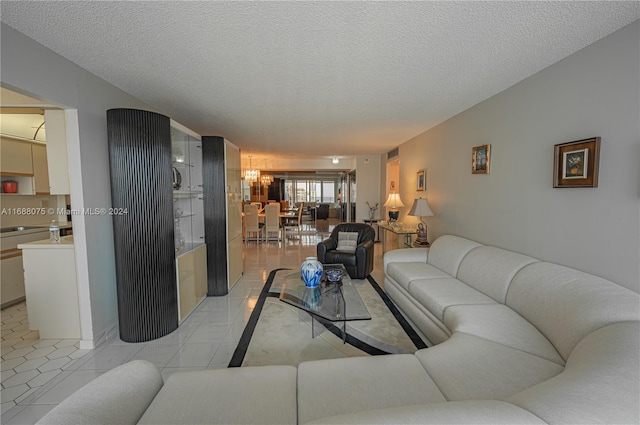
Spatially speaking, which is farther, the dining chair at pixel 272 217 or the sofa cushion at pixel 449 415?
the dining chair at pixel 272 217

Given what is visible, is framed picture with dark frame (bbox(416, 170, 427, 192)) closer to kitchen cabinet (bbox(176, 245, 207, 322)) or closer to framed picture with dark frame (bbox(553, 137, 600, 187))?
framed picture with dark frame (bbox(553, 137, 600, 187))

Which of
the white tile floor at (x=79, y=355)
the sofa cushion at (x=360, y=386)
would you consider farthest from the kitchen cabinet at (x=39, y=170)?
the sofa cushion at (x=360, y=386)

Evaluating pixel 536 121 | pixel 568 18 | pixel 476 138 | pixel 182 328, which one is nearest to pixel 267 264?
pixel 182 328

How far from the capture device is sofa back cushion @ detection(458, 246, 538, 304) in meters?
2.34

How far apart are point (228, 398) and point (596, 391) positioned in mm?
1406

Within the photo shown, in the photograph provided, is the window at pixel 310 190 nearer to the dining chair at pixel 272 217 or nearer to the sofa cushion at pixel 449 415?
the dining chair at pixel 272 217

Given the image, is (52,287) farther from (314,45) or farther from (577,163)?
(577,163)

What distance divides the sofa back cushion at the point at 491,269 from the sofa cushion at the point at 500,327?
20cm

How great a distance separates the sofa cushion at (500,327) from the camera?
1.67 metres

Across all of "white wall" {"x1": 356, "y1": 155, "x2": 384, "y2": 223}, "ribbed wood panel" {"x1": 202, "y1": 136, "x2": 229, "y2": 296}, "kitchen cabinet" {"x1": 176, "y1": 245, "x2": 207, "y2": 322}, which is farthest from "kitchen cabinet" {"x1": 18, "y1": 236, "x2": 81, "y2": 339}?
"white wall" {"x1": 356, "y1": 155, "x2": 384, "y2": 223}

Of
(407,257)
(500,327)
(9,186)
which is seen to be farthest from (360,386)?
(9,186)

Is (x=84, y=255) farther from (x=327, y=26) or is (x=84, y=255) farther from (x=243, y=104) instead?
(x=327, y=26)

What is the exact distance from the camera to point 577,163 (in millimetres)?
2055

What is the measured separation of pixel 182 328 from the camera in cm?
285
